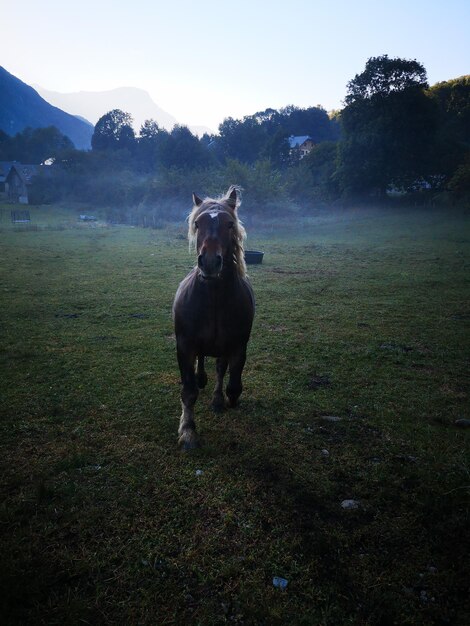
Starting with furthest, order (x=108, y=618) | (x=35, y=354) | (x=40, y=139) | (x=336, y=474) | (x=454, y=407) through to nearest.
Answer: (x=40, y=139)
(x=35, y=354)
(x=454, y=407)
(x=336, y=474)
(x=108, y=618)

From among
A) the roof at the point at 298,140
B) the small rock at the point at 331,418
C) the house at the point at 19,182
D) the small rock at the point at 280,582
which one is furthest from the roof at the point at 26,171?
the small rock at the point at 280,582

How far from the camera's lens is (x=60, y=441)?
4273 mm

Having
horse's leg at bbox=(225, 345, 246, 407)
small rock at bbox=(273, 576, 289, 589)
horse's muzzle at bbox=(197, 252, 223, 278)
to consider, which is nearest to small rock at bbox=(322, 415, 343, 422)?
horse's leg at bbox=(225, 345, 246, 407)

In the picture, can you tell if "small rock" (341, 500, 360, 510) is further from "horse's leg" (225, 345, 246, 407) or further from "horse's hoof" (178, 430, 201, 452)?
"horse's leg" (225, 345, 246, 407)

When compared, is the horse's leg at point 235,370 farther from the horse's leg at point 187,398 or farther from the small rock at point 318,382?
the small rock at point 318,382

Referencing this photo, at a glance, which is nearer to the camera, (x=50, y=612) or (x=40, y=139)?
(x=50, y=612)

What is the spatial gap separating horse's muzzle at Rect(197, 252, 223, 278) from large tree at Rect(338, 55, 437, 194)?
4239 centimetres

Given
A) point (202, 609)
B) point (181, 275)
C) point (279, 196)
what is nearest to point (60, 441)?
point (202, 609)

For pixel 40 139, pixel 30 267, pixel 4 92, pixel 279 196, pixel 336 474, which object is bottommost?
pixel 336 474

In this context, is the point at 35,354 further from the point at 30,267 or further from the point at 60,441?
the point at 30,267

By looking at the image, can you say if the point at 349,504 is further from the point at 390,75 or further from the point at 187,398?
the point at 390,75

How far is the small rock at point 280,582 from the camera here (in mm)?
2580

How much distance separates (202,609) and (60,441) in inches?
108

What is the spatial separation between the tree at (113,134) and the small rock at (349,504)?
91001mm
